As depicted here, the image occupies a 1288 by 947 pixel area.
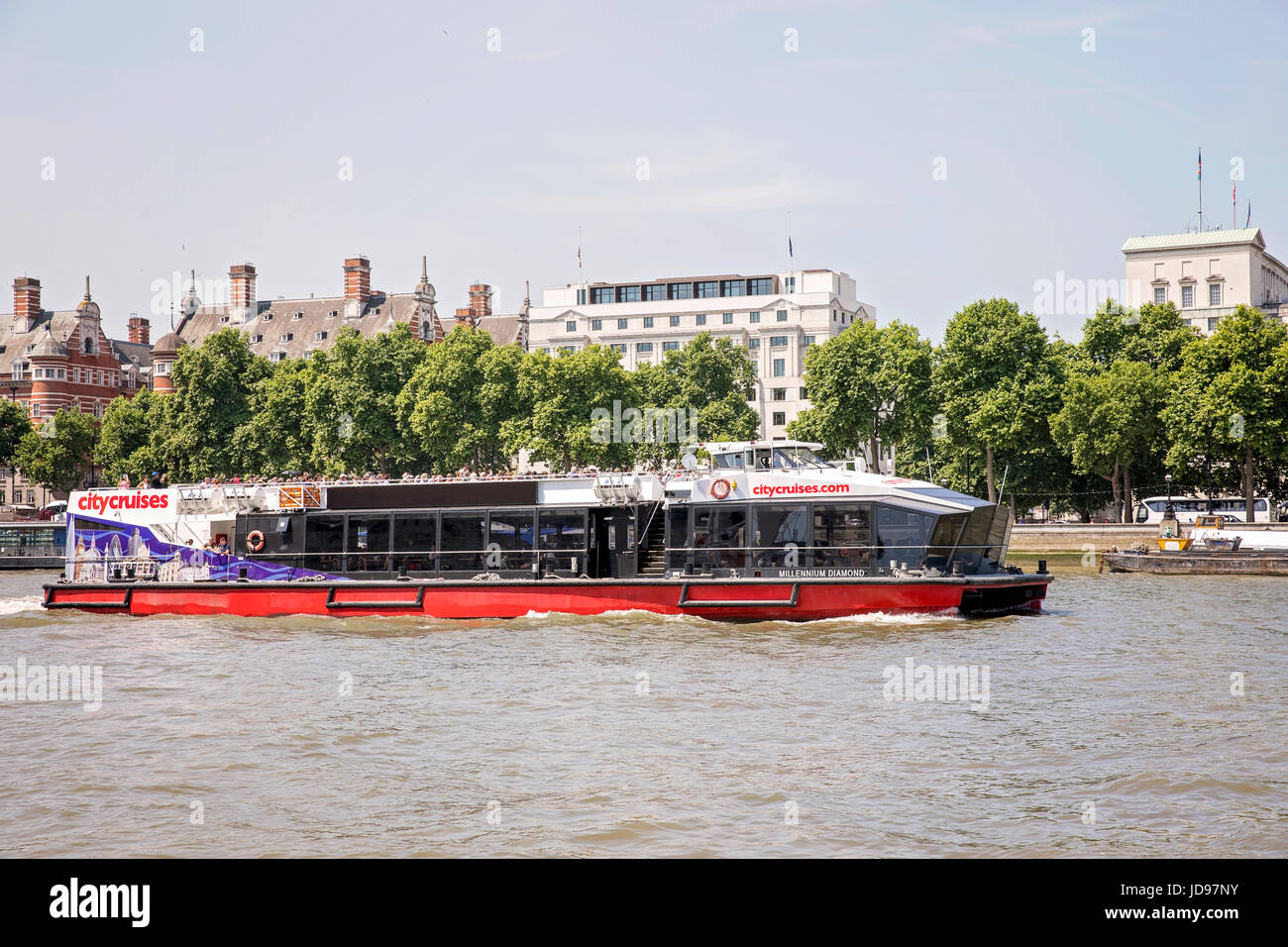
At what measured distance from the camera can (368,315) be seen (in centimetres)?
11731

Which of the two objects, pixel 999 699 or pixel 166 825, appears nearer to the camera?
pixel 166 825

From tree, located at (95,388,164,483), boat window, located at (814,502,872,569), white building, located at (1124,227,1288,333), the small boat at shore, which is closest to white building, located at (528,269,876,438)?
white building, located at (1124,227,1288,333)

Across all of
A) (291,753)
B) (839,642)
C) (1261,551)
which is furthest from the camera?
(1261,551)

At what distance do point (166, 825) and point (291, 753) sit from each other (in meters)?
3.31

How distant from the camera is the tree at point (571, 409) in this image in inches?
3063

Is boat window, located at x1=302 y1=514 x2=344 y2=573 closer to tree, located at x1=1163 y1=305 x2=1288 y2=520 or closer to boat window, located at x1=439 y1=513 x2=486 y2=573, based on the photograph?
boat window, located at x1=439 y1=513 x2=486 y2=573

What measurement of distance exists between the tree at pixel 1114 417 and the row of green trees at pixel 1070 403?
0.27 feet

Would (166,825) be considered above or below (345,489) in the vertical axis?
below

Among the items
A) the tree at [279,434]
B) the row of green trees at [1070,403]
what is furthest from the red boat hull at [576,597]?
the tree at [279,434]

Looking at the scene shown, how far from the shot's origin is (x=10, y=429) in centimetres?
9725

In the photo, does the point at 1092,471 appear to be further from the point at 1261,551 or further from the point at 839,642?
the point at 839,642

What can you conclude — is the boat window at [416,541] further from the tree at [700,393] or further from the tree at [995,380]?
the tree at [700,393]
